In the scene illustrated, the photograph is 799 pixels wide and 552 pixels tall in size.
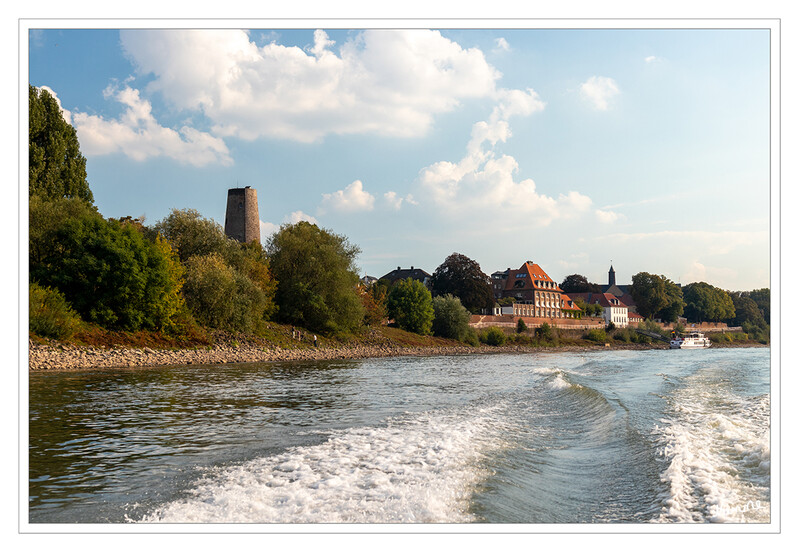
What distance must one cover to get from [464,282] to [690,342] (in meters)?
37.2

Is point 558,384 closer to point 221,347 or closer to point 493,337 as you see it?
point 221,347

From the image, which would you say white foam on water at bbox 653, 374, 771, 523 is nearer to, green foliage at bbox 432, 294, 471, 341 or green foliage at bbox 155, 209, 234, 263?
green foliage at bbox 155, 209, 234, 263

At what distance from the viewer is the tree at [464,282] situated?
3383 inches

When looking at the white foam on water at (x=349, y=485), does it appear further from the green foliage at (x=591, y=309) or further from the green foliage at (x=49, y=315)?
the green foliage at (x=591, y=309)

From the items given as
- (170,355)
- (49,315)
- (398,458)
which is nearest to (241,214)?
(170,355)

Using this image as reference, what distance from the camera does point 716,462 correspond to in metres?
9.16

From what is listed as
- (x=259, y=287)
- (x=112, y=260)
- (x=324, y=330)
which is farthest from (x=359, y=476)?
(x=324, y=330)

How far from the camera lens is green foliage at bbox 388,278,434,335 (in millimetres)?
70250

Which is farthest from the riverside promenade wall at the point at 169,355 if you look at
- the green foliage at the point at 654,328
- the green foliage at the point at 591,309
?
the green foliage at the point at 591,309

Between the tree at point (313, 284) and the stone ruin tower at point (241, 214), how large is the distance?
730 inches

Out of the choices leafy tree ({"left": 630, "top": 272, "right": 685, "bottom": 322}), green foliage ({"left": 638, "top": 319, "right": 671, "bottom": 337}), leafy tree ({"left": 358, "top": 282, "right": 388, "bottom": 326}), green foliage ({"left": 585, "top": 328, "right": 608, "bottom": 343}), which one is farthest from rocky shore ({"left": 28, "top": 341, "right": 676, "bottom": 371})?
leafy tree ({"left": 630, "top": 272, "right": 685, "bottom": 322})

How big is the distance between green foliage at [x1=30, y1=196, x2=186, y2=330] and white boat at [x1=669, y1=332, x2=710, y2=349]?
77.1 m

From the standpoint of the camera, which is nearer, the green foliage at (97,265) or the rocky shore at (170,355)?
the rocky shore at (170,355)
